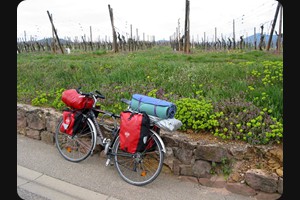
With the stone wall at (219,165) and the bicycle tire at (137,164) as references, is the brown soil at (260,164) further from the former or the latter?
the bicycle tire at (137,164)

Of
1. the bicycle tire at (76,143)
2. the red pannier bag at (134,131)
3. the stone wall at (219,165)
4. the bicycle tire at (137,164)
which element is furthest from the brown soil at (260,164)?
the bicycle tire at (76,143)

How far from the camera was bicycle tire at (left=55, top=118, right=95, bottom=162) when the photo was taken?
149 inches

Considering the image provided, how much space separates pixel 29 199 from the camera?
3010 mm

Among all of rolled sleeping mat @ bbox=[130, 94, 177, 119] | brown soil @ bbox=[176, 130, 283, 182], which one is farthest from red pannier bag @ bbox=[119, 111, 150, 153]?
brown soil @ bbox=[176, 130, 283, 182]

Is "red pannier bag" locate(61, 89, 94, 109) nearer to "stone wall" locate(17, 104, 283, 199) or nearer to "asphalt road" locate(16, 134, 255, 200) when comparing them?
"asphalt road" locate(16, 134, 255, 200)

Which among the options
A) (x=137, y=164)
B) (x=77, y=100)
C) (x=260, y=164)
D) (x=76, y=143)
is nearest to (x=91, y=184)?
(x=137, y=164)

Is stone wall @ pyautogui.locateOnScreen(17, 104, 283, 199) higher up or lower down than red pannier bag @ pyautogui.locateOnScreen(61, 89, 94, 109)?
lower down

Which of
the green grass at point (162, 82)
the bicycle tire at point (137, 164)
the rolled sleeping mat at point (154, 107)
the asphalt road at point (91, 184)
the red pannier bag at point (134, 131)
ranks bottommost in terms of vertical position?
the asphalt road at point (91, 184)

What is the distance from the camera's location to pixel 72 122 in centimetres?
366

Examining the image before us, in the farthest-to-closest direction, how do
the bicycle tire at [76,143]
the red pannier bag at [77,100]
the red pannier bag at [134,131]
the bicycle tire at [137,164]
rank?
the bicycle tire at [76,143] < the red pannier bag at [77,100] < the bicycle tire at [137,164] < the red pannier bag at [134,131]

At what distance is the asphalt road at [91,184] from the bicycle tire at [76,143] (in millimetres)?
133

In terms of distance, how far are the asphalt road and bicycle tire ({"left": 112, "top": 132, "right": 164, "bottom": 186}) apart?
0.32 feet

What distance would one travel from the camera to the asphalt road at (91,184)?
117 inches

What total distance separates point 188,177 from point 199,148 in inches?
17.7
